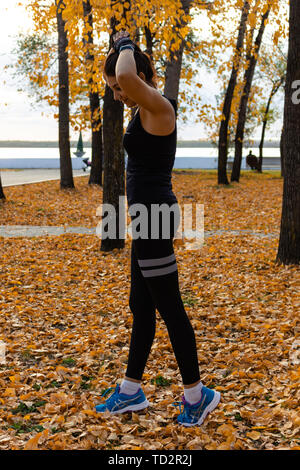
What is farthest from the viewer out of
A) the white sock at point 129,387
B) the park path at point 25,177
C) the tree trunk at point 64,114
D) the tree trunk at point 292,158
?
the park path at point 25,177

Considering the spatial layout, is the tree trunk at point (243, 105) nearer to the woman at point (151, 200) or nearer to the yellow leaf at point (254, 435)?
the woman at point (151, 200)

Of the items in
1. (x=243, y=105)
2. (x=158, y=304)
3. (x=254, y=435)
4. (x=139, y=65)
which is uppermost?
(x=243, y=105)

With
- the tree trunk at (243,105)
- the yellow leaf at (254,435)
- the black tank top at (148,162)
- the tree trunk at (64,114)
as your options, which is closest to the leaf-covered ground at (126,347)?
the yellow leaf at (254,435)

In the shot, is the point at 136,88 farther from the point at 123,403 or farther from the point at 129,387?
the point at 123,403

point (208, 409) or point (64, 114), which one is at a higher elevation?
point (64, 114)

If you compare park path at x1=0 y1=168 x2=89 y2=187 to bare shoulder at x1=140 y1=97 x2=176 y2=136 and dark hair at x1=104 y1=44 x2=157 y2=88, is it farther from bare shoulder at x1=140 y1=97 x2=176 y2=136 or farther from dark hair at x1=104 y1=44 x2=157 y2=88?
bare shoulder at x1=140 y1=97 x2=176 y2=136

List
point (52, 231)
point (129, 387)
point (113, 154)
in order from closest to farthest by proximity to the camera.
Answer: point (129, 387) → point (113, 154) → point (52, 231)

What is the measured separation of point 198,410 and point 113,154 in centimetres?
587

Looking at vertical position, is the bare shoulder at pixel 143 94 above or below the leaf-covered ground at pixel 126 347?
above

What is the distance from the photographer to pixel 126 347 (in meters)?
4.74

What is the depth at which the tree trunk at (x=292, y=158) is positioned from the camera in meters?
6.62

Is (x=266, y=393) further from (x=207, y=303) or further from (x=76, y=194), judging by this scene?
(x=76, y=194)

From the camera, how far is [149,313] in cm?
318

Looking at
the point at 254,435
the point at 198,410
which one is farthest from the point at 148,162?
the point at 254,435
